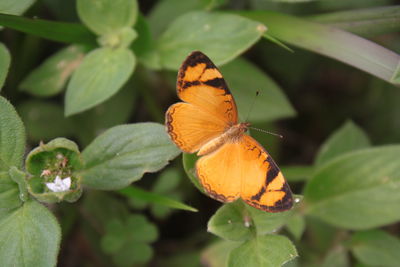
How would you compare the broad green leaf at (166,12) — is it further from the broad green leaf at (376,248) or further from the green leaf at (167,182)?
the broad green leaf at (376,248)

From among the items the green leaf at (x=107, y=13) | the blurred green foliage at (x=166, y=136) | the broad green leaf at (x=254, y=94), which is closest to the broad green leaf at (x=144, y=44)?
the blurred green foliage at (x=166, y=136)

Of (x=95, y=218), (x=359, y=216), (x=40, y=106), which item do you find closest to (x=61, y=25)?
(x=40, y=106)

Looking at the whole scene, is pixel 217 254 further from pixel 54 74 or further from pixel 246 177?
pixel 54 74

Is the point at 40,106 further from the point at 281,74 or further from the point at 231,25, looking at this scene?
the point at 281,74

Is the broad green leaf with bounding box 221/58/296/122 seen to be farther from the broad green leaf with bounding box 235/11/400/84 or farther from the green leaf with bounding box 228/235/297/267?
the green leaf with bounding box 228/235/297/267

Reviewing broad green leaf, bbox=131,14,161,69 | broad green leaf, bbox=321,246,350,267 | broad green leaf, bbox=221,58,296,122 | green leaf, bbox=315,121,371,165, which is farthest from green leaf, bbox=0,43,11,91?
broad green leaf, bbox=321,246,350,267

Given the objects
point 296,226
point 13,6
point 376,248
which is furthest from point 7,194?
point 376,248
